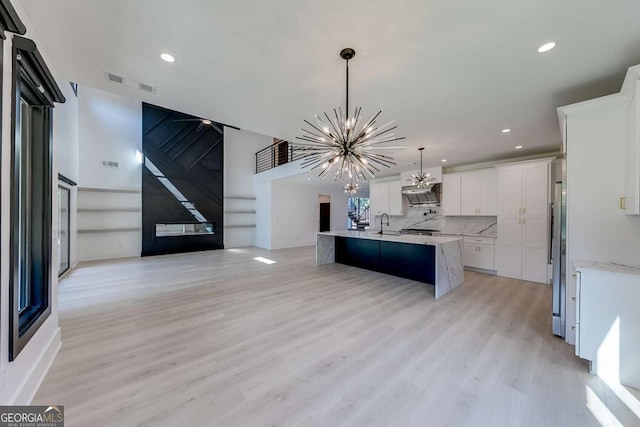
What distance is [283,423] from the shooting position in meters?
1.55

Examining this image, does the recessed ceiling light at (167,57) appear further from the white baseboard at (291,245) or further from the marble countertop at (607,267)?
the white baseboard at (291,245)

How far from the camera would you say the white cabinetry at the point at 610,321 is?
193 centimetres

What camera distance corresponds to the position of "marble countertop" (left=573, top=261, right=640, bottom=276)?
6.72ft

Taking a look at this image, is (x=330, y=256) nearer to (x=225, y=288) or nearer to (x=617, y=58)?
(x=225, y=288)

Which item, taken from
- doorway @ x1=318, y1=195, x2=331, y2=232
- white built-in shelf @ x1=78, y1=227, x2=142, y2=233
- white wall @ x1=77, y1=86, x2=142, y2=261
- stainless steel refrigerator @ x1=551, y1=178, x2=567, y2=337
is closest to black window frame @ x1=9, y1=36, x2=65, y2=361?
stainless steel refrigerator @ x1=551, y1=178, x2=567, y2=337

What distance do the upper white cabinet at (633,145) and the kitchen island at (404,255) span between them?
2061mm

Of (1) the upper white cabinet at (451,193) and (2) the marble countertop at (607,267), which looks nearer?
(2) the marble countertop at (607,267)

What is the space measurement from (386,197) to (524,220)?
354 cm

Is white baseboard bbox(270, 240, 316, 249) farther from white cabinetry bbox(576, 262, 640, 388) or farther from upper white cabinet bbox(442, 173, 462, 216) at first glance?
white cabinetry bbox(576, 262, 640, 388)

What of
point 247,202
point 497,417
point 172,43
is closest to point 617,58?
point 497,417

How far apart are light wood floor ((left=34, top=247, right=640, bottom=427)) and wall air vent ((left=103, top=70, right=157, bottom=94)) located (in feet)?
9.20

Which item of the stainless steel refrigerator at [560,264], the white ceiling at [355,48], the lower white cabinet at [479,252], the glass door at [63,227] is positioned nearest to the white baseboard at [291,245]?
the glass door at [63,227]

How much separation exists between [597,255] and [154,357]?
4524 mm

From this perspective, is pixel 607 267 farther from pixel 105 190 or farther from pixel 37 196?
pixel 105 190
